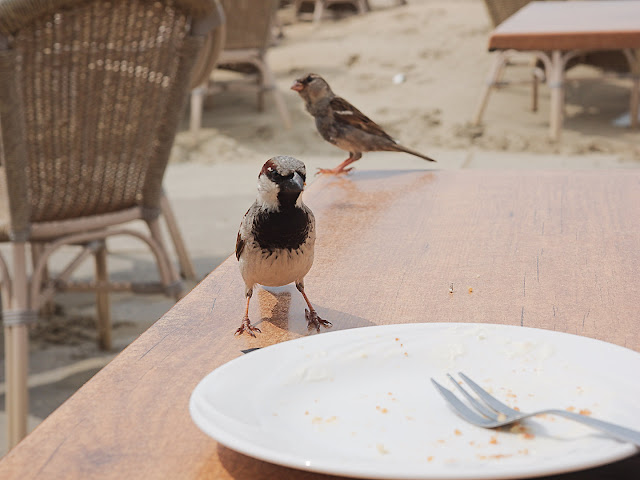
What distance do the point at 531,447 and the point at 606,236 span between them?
82 centimetres

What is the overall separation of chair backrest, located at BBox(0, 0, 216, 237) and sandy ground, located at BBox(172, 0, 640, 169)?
3.79 m

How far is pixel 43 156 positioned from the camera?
249 centimetres

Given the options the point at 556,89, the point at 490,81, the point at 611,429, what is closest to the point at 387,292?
the point at 611,429

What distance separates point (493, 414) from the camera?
0.81 m

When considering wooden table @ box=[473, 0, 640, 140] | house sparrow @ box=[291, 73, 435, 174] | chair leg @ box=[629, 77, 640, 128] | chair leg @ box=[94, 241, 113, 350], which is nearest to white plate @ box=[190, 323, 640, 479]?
house sparrow @ box=[291, 73, 435, 174]

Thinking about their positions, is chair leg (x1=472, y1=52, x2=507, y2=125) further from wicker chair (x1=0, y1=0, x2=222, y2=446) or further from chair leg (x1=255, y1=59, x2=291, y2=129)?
wicker chair (x1=0, y1=0, x2=222, y2=446)

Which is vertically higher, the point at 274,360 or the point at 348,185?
the point at 274,360

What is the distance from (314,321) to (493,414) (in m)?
0.34

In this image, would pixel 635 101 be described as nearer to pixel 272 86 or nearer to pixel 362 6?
pixel 272 86

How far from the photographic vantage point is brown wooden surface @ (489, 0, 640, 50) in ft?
16.9

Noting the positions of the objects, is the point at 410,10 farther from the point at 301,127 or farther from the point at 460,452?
the point at 460,452

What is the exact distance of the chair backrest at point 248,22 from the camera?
264 inches

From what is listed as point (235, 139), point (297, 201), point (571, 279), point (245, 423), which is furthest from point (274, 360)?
point (235, 139)

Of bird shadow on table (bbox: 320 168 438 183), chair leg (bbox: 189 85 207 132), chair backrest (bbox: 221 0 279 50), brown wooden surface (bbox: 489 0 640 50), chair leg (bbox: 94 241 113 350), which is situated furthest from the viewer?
chair leg (bbox: 189 85 207 132)
